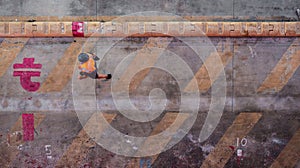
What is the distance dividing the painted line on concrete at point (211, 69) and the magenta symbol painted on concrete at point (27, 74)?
13.1 ft

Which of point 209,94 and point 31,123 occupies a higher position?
point 209,94

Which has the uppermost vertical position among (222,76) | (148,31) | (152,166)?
(148,31)

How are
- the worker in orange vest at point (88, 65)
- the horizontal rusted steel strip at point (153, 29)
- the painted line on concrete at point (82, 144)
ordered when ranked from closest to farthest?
the horizontal rusted steel strip at point (153, 29) < the worker in orange vest at point (88, 65) < the painted line on concrete at point (82, 144)

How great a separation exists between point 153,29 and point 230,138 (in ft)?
11.7

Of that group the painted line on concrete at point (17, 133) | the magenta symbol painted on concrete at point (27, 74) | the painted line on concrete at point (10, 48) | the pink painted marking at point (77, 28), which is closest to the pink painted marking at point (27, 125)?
the painted line on concrete at point (17, 133)

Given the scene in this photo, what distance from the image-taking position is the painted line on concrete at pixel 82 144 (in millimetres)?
9117

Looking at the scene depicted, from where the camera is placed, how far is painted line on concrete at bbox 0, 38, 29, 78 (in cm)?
900

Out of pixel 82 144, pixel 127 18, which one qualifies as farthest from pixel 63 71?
pixel 127 18

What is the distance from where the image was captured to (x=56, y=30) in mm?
8938

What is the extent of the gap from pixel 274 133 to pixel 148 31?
4.34 metres

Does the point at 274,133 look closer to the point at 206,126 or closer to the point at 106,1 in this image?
the point at 206,126

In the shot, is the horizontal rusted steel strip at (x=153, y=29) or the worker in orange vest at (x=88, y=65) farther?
the worker in orange vest at (x=88, y=65)

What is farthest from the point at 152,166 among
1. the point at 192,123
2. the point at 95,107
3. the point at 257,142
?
the point at 257,142

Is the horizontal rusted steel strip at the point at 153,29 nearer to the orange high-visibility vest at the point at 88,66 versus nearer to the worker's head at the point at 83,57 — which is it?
the worker's head at the point at 83,57
